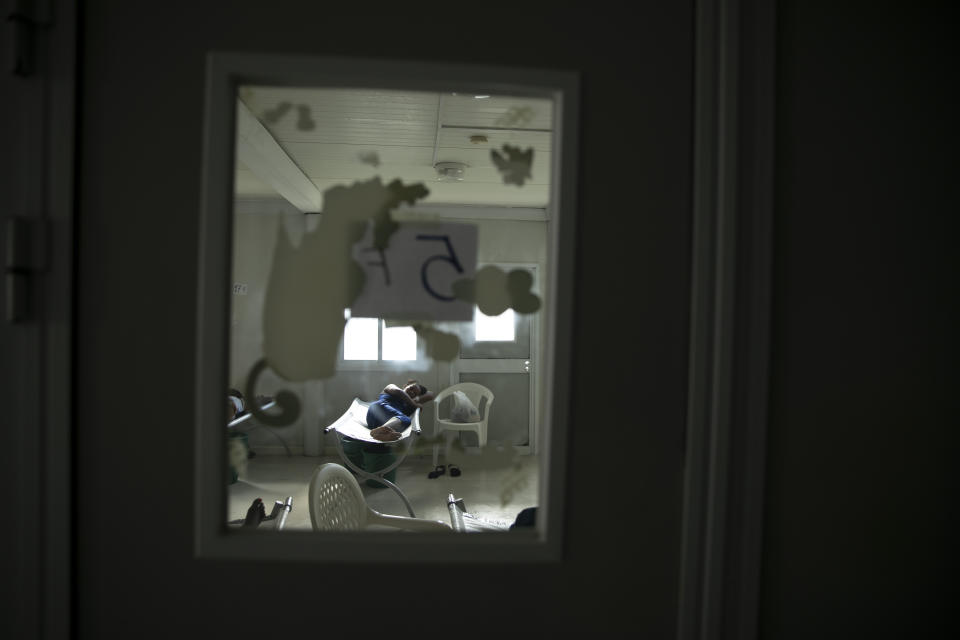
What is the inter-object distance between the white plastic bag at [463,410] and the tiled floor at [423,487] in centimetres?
20

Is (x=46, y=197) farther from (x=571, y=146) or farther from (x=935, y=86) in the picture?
(x=935, y=86)

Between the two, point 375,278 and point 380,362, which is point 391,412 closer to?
A: point 380,362

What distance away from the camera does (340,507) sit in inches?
62.9

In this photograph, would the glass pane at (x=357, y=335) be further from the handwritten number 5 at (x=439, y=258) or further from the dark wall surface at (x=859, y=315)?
the dark wall surface at (x=859, y=315)

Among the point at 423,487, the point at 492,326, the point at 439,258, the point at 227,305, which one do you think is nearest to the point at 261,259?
the point at 227,305

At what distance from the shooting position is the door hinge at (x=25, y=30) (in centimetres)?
71

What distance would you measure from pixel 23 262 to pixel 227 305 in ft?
1.12

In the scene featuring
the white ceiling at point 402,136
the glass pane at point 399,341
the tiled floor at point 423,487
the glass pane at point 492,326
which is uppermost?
the white ceiling at point 402,136

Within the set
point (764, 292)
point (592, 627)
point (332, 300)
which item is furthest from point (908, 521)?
point (332, 300)

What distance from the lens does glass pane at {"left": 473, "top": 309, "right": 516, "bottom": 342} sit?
843 mm

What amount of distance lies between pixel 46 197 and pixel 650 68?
1.11m

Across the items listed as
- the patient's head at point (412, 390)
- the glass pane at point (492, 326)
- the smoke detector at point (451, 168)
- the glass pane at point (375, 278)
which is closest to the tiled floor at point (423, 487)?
the glass pane at point (375, 278)

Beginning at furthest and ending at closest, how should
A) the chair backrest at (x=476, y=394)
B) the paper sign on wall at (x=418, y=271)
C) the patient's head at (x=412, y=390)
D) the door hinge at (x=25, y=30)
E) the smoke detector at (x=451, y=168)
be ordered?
the smoke detector at (x=451, y=168)
the patient's head at (x=412, y=390)
the chair backrest at (x=476, y=394)
the paper sign on wall at (x=418, y=271)
the door hinge at (x=25, y=30)

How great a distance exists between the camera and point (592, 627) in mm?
802
